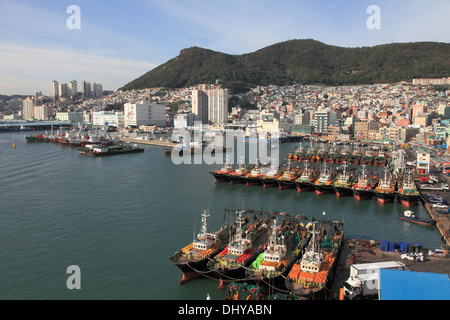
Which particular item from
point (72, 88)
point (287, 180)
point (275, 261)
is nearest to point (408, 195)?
point (287, 180)

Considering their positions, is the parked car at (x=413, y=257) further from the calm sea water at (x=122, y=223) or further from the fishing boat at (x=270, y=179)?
the fishing boat at (x=270, y=179)

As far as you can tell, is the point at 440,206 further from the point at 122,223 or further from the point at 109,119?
the point at 109,119

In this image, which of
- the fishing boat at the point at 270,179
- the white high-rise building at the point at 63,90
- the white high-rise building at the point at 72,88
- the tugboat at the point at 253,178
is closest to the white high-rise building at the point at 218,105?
the tugboat at the point at 253,178

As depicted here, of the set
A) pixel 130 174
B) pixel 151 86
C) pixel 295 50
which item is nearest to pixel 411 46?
pixel 295 50

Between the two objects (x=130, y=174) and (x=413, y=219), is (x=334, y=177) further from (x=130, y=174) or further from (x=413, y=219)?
(x=130, y=174)

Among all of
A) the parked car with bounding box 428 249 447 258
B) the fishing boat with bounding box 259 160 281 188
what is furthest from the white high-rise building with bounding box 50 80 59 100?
the parked car with bounding box 428 249 447 258
